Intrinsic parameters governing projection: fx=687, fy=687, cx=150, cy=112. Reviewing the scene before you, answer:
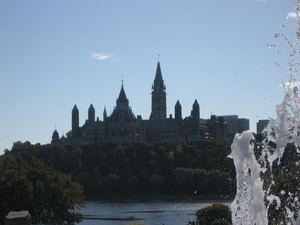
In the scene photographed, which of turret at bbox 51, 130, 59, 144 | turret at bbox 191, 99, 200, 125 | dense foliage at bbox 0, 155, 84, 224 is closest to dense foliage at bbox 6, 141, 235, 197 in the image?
turret at bbox 191, 99, 200, 125

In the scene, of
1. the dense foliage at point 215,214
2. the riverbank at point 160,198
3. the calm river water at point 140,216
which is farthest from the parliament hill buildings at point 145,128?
the dense foliage at point 215,214

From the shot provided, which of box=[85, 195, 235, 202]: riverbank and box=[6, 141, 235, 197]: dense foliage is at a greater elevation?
box=[6, 141, 235, 197]: dense foliage

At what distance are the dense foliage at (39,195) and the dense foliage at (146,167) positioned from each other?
66167 mm


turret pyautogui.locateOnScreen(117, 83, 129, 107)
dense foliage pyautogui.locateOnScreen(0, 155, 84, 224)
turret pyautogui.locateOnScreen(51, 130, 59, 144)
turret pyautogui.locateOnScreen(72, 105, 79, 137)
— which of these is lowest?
dense foliage pyautogui.locateOnScreen(0, 155, 84, 224)

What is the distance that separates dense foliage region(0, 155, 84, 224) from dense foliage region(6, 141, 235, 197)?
217 feet

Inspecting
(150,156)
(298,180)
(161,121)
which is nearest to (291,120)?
(298,180)

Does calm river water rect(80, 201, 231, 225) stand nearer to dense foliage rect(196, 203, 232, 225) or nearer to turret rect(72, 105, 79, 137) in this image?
dense foliage rect(196, 203, 232, 225)

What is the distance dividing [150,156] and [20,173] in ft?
305

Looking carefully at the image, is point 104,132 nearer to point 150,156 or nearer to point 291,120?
point 150,156

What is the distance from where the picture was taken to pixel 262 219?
17.3 meters

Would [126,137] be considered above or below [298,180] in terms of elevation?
above

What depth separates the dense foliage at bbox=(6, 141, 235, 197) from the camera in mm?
109375

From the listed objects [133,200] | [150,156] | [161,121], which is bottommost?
→ [133,200]

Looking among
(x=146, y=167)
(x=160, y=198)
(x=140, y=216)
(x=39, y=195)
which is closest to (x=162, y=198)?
(x=160, y=198)
